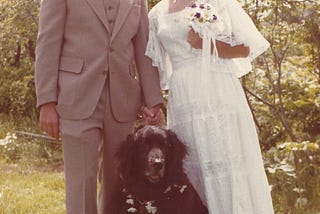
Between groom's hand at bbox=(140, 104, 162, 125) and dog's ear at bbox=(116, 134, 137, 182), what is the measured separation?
205 millimetres

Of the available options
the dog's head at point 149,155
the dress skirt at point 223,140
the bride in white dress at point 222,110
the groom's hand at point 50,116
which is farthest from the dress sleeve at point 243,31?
the groom's hand at point 50,116

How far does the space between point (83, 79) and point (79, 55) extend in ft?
0.41

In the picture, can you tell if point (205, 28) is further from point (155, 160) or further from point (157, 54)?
point (155, 160)

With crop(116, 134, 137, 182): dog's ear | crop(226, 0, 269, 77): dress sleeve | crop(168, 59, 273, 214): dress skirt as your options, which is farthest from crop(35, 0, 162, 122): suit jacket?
crop(226, 0, 269, 77): dress sleeve

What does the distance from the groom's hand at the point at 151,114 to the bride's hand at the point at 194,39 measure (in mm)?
391

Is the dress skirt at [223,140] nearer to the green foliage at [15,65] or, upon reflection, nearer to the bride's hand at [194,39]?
the bride's hand at [194,39]

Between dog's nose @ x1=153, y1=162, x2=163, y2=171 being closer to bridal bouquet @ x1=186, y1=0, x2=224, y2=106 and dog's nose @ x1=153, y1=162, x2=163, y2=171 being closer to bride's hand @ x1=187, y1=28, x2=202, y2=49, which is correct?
bridal bouquet @ x1=186, y1=0, x2=224, y2=106

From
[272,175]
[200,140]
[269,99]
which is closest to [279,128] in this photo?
[269,99]

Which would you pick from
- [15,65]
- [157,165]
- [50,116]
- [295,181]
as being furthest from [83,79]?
[15,65]

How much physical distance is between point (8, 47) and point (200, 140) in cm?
459

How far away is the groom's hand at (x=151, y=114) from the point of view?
135 inches

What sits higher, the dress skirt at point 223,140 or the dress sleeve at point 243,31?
the dress sleeve at point 243,31

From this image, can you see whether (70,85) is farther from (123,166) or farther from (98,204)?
(98,204)

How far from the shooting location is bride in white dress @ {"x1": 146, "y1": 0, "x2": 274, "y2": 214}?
130 inches
